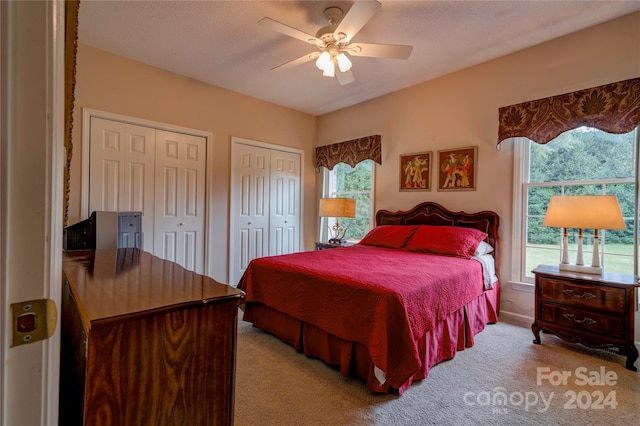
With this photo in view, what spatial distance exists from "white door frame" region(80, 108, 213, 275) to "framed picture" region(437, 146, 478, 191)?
2878mm

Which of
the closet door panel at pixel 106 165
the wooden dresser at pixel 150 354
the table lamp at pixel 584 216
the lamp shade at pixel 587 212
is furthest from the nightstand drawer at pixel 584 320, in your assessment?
the closet door panel at pixel 106 165

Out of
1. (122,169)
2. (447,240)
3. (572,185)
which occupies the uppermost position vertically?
(122,169)

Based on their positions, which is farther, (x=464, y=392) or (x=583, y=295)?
(x=583, y=295)

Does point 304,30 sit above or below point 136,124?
above

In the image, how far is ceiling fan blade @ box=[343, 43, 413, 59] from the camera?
2381 mm

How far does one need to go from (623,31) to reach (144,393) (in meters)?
3.88

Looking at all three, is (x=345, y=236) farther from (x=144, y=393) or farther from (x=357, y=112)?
(x=144, y=393)

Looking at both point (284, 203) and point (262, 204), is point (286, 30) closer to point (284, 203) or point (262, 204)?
point (262, 204)

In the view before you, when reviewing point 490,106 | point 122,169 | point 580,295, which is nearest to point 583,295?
point 580,295

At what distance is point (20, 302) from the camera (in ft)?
1.57

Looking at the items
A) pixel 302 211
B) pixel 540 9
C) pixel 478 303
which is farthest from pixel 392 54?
pixel 302 211

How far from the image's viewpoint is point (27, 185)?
476 mm

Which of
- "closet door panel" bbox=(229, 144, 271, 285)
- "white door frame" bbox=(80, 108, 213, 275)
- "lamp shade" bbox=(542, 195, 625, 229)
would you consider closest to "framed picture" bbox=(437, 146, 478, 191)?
"lamp shade" bbox=(542, 195, 625, 229)

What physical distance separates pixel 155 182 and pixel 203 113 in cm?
107
